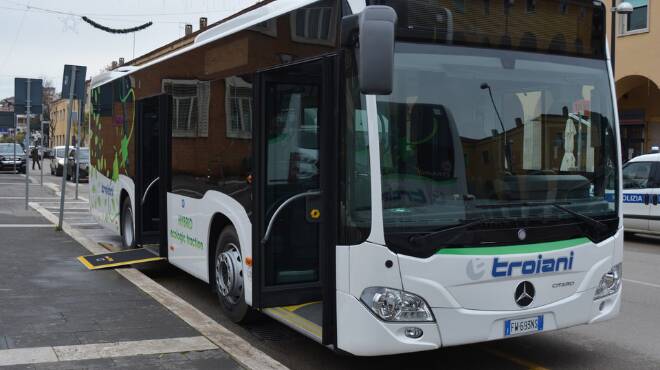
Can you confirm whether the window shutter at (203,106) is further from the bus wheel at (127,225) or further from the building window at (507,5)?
the bus wheel at (127,225)

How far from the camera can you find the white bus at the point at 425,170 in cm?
481

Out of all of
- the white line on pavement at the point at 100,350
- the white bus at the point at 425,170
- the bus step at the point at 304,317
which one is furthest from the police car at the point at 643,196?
the white line on pavement at the point at 100,350

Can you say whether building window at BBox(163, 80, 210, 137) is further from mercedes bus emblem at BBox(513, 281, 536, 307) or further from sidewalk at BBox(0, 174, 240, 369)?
mercedes bus emblem at BBox(513, 281, 536, 307)

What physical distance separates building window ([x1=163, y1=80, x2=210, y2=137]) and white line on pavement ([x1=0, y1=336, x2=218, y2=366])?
231cm

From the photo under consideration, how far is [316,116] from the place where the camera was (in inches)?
225

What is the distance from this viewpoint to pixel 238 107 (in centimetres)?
662

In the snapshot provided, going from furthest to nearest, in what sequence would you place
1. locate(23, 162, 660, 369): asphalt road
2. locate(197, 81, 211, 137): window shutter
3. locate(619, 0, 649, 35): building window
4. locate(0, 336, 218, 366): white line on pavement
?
locate(619, 0, 649, 35): building window, locate(197, 81, 211, 137): window shutter, locate(23, 162, 660, 369): asphalt road, locate(0, 336, 218, 366): white line on pavement

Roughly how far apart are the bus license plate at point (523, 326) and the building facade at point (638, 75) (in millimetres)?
21497

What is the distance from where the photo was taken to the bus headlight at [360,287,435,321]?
479 cm

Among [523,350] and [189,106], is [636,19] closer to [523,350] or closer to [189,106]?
[189,106]

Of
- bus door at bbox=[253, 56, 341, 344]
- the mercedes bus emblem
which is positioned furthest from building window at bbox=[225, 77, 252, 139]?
the mercedes bus emblem

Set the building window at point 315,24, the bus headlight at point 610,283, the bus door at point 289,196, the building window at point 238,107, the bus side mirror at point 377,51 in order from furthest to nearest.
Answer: the building window at point 238,107 → the bus door at point 289,196 → the bus headlight at point 610,283 → the building window at point 315,24 → the bus side mirror at point 377,51

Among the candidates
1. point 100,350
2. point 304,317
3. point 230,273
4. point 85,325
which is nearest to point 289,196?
point 304,317

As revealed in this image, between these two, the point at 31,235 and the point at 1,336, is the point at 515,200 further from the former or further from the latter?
the point at 31,235
